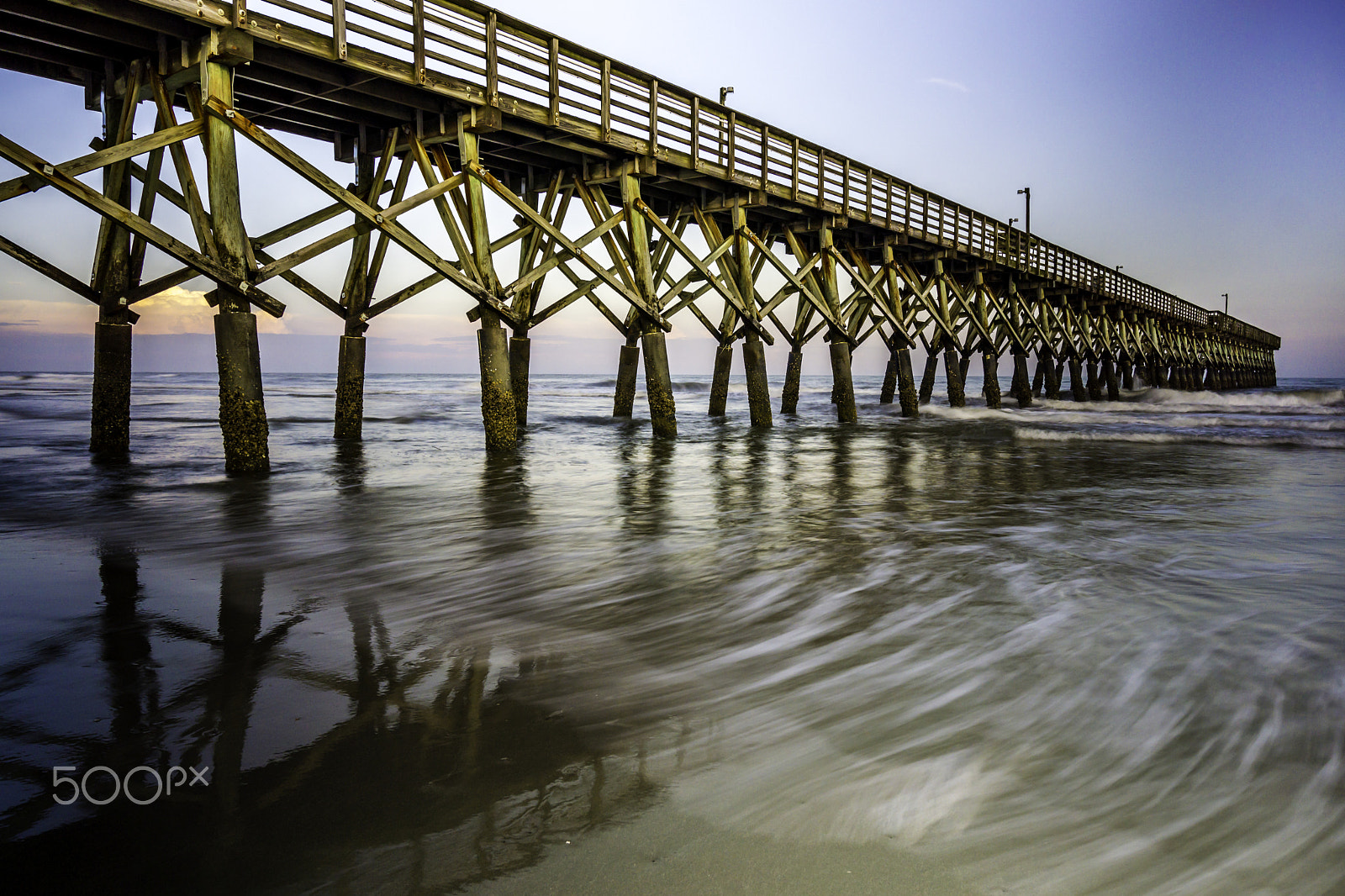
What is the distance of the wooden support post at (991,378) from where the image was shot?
21.3 m

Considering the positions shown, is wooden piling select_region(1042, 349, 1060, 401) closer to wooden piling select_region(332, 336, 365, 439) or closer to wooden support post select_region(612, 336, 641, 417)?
wooden support post select_region(612, 336, 641, 417)

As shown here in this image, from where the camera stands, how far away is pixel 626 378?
53.6 feet

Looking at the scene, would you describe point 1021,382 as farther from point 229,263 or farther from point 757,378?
point 229,263

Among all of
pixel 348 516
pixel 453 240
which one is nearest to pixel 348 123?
pixel 453 240

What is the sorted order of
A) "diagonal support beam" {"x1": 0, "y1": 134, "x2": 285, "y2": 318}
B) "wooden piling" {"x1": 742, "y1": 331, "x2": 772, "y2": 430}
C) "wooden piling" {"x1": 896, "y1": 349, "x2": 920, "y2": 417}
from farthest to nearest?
"wooden piling" {"x1": 896, "y1": 349, "x2": 920, "y2": 417}, "wooden piling" {"x1": 742, "y1": 331, "x2": 772, "y2": 430}, "diagonal support beam" {"x1": 0, "y1": 134, "x2": 285, "y2": 318}

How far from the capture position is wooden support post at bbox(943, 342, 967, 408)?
762 inches

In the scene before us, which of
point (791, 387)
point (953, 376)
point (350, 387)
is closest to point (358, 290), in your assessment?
point (350, 387)

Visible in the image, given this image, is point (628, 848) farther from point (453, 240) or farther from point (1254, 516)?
point (453, 240)

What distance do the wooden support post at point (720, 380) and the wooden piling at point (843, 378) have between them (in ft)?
7.13

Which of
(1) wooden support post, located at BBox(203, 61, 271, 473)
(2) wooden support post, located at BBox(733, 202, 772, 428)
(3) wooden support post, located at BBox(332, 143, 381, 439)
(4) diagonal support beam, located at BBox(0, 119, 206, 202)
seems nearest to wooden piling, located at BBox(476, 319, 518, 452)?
(3) wooden support post, located at BBox(332, 143, 381, 439)

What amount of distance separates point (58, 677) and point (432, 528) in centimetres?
290

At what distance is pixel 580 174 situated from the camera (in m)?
11.4

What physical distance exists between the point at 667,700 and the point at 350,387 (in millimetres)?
9218

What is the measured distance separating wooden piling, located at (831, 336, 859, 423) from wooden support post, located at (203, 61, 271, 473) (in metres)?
11.1
